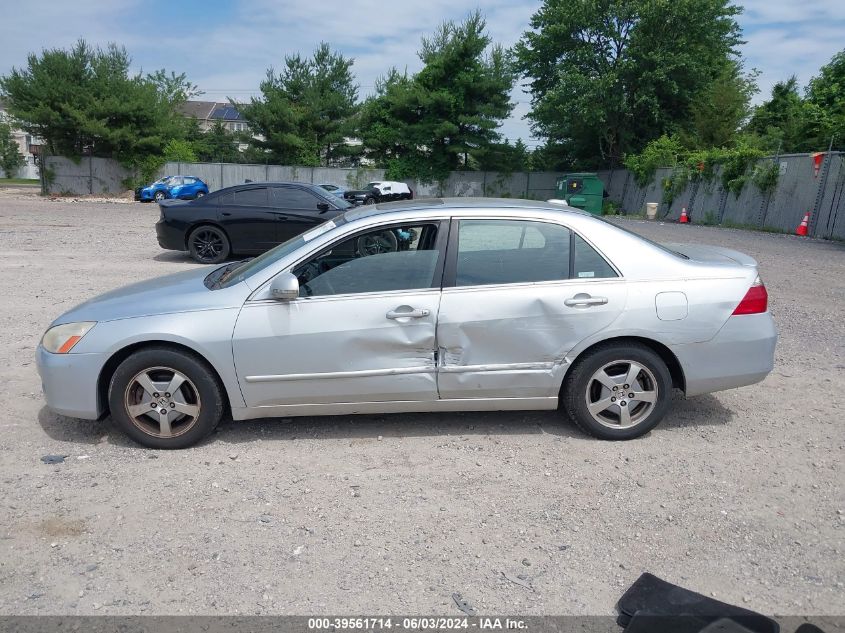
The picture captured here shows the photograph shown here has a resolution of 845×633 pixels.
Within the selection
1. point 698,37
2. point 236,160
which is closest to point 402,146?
point 236,160

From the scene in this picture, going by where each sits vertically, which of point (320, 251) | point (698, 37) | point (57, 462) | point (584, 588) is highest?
point (698, 37)

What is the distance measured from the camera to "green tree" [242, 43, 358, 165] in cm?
4244

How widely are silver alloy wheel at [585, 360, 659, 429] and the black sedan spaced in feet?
26.8

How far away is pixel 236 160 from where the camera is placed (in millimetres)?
46406

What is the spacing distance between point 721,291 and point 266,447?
3.19 metres

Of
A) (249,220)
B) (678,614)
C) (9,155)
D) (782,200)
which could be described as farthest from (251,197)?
(9,155)

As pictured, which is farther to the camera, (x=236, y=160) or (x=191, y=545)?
(x=236, y=160)

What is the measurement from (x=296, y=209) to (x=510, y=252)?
313 inches

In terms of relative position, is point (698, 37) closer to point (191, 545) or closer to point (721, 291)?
point (721, 291)

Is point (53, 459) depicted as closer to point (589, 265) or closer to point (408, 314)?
point (408, 314)

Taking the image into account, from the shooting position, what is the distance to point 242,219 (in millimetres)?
11625

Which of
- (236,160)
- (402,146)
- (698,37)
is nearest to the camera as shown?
(698,37)

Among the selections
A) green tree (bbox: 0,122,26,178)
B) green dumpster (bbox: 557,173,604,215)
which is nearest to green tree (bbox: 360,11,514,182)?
green dumpster (bbox: 557,173,604,215)

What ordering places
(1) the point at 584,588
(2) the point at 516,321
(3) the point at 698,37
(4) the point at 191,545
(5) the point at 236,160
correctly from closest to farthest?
(1) the point at 584,588, (4) the point at 191,545, (2) the point at 516,321, (3) the point at 698,37, (5) the point at 236,160
